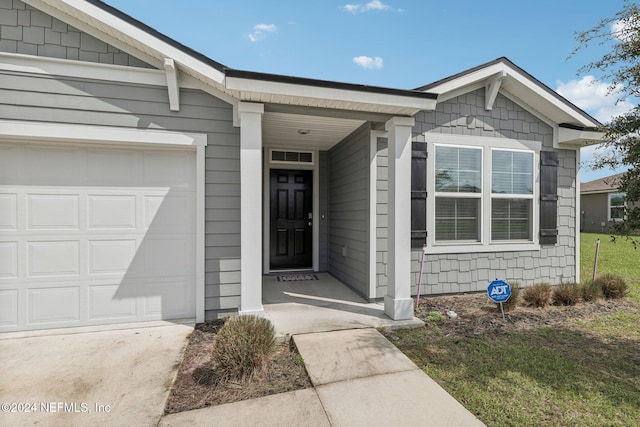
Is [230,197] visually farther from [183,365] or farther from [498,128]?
[498,128]

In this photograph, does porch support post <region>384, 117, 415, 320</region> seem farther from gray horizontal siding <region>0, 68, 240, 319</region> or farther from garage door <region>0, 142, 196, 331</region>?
garage door <region>0, 142, 196, 331</region>

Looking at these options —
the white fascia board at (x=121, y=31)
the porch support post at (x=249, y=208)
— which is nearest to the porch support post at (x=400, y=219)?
the porch support post at (x=249, y=208)

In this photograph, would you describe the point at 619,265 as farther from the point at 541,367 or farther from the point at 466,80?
the point at 541,367

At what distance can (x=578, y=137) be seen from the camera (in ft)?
15.8

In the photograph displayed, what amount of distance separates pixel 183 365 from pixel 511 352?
299 cm

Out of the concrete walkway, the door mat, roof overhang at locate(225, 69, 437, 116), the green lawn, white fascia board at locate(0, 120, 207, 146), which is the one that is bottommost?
the green lawn

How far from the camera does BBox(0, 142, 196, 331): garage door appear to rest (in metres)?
3.14

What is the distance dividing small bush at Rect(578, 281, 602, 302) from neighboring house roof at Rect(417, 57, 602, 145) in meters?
2.36

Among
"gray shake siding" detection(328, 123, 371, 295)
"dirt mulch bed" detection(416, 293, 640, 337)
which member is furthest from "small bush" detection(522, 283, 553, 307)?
"gray shake siding" detection(328, 123, 371, 295)

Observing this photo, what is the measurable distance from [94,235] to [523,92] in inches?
249

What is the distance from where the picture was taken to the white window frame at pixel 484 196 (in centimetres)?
449

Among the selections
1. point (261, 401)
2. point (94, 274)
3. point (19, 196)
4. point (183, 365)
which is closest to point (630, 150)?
point (261, 401)

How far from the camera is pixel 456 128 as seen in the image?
460cm

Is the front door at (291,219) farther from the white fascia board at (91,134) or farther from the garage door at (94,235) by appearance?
the white fascia board at (91,134)
